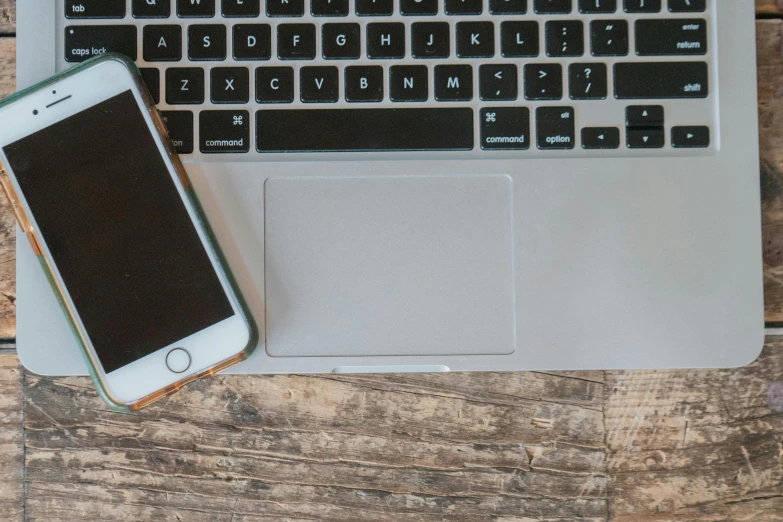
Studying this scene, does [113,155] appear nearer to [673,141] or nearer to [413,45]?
[413,45]

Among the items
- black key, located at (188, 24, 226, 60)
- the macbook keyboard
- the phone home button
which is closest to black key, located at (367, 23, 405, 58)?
the macbook keyboard

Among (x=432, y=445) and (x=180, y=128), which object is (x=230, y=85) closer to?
(x=180, y=128)

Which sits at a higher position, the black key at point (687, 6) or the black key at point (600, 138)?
the black key at point (687, 6)

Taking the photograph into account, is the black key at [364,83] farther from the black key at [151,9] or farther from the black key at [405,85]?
the black key at [151,9]

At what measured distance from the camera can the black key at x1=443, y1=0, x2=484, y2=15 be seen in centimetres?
39

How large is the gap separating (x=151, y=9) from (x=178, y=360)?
0.80ft

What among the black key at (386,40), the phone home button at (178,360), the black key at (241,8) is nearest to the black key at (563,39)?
the black key at (386,40)

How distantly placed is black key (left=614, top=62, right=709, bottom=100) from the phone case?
300 mm

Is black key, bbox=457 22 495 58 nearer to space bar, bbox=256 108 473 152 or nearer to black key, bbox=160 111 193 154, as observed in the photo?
space bar, bbox=256 108 473 152

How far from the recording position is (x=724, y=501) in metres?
0.45

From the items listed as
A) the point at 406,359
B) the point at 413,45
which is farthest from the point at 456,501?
the point at 413,45

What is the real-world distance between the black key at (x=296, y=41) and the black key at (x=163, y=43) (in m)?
0.07

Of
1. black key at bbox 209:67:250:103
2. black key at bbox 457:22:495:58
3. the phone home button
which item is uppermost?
black key at bbox 457:22:495:58

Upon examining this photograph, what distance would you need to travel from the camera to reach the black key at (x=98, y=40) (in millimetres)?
395
